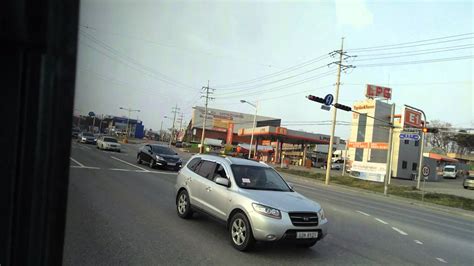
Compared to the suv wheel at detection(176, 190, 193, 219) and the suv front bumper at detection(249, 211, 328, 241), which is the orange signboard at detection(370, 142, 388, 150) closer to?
the suv wheel at detection(176, 190, 193, 219)

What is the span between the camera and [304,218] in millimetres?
7094

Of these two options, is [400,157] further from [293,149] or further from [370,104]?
[293,149]

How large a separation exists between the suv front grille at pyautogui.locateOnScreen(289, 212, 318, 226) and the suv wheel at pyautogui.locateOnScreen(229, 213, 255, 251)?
29.5 inches

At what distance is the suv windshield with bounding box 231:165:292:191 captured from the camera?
8.18m

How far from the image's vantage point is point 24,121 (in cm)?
186

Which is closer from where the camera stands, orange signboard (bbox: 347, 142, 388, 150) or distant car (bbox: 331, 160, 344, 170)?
orange signboard (bbox: 347, 142, 388, 150)

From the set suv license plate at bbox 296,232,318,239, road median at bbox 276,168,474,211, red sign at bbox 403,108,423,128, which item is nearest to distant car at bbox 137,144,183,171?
road median at bbox 276,168,474,211

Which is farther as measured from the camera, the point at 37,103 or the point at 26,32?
the point at 37,103

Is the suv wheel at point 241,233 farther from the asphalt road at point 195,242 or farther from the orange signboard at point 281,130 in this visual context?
the orange signboard at point 281,130

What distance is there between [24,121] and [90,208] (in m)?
8.17

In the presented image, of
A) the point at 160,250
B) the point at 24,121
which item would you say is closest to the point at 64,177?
the point at 24,121

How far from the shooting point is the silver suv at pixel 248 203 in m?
6.92

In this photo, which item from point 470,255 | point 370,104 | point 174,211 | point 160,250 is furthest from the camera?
point 370,104

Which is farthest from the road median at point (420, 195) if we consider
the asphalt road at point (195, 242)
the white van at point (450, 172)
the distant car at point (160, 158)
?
the white van at point (450, 172)
